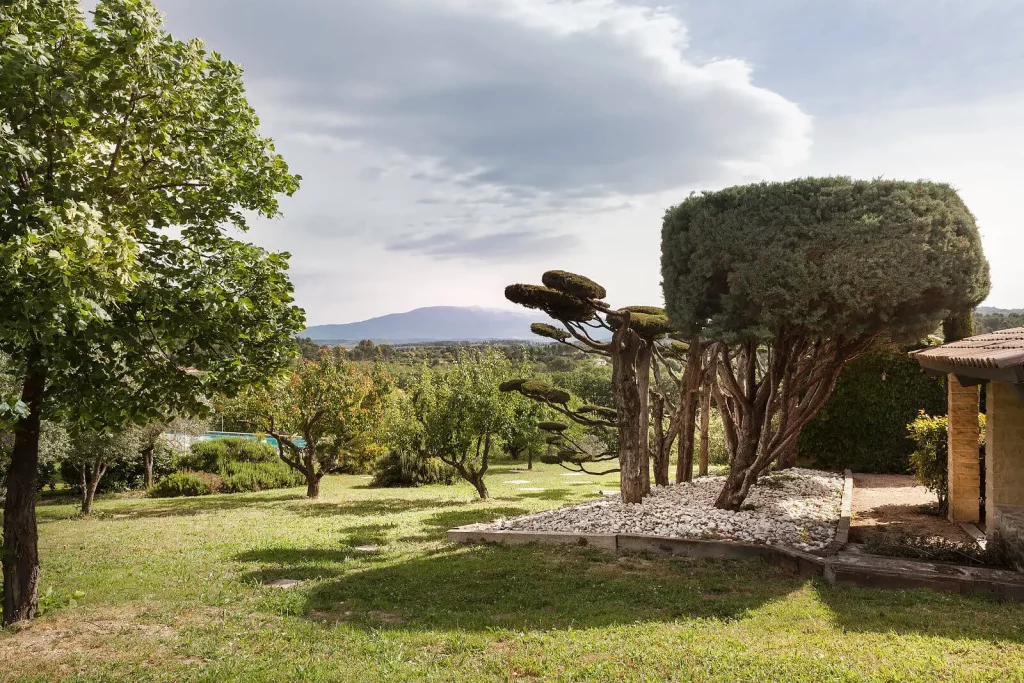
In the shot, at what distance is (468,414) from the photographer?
60.1ft

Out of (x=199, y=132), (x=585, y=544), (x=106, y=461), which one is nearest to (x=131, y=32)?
(x=199, y=132)

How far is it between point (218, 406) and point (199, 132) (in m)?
17.0

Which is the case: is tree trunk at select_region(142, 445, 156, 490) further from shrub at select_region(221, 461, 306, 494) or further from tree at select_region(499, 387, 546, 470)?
tree at select_region(499, 387, 546, 470)

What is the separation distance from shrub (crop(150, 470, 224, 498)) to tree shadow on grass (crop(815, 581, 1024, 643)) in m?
20.8

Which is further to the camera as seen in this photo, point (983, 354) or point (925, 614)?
point (983, 354)

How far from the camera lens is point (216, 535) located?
12.7m

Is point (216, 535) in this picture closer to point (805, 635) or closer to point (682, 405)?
point (682, 405)

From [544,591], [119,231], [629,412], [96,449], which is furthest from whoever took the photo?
[96,449]

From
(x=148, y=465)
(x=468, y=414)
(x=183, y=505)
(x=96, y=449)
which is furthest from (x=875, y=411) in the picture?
(x=148, y=465)

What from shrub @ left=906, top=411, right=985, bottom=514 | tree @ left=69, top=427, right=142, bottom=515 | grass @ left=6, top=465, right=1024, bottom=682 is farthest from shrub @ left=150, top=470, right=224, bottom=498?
shrub @ left=906, top=411, right=985, bottom=514

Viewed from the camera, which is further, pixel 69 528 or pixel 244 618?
pixel 69 528

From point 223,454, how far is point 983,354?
25057 millimetres

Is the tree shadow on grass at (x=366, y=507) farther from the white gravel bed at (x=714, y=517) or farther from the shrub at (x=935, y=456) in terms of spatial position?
the shrub at (x=935, y=456)

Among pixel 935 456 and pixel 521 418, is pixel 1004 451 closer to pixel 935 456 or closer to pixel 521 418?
pixel 935 456
